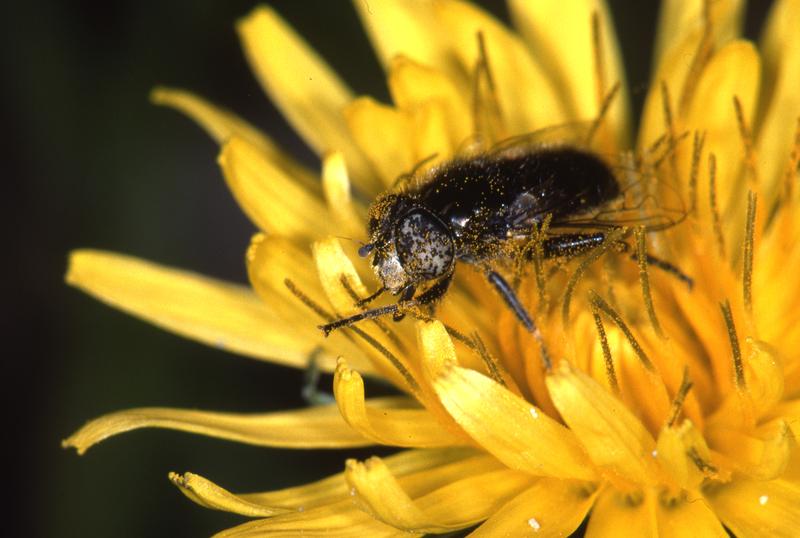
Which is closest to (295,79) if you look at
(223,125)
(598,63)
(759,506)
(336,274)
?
(223,125)

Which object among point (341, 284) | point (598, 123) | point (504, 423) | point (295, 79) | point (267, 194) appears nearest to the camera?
point (504, 423)

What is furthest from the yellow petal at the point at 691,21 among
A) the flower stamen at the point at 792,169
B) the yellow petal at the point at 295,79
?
the yellow petal at the point at 295,79

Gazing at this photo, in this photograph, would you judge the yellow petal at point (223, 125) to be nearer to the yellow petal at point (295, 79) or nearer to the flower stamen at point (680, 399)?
the yellow petal at point (295, 79)

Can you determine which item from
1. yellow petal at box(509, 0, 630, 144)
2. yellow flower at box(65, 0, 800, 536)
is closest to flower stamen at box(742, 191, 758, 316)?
yellow flower at box(65, 0, 800, 536)

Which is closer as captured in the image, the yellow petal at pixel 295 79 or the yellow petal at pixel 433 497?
the yellow petal at pixel 433 497

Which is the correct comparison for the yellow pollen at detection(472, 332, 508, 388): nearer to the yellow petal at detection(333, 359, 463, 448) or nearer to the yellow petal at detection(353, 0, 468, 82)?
the yellow petal at detection(333, 359, 463, 448)

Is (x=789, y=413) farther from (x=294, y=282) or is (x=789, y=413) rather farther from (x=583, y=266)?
(x=294, y=282)

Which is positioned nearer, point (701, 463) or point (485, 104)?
point (701, 463)

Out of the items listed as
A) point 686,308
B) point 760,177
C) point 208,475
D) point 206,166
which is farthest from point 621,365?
point 206,166
